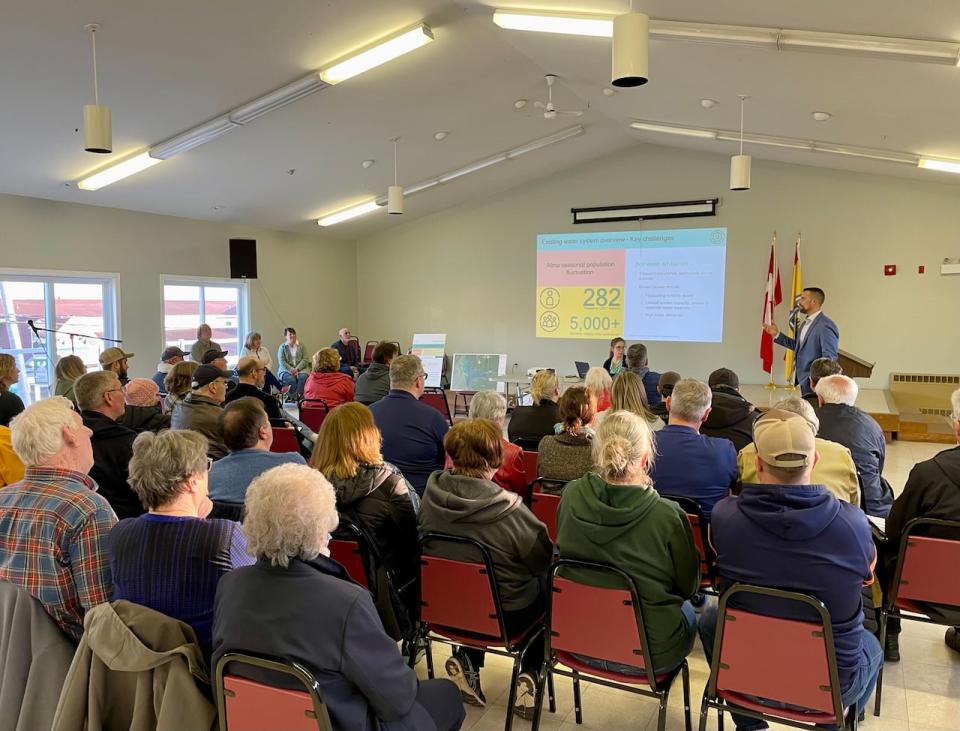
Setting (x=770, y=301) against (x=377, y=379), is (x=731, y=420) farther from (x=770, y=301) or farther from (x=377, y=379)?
(x=770, y=301)

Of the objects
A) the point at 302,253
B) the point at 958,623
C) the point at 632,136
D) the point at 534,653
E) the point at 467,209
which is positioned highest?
the point at 632,136

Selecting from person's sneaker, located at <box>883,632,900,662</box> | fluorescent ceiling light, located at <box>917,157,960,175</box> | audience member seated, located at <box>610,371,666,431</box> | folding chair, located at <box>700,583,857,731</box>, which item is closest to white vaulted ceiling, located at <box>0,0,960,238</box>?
fluorescent ceiling light, located at <box>917,157,960,175</box>

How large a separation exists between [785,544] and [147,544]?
1790 millimetres

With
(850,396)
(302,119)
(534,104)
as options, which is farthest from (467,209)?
(850,396)

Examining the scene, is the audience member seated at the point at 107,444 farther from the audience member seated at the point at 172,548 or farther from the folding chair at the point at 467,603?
the folding chair at the point at 467,603

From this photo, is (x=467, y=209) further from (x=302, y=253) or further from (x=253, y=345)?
(x=253, y=345)

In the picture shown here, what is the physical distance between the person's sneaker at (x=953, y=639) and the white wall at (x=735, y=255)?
642 cm

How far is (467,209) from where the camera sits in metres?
11.3

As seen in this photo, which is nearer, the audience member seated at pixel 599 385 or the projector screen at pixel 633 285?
the audience member seated at pixel 599 385

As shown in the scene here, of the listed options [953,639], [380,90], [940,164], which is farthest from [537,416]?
[940,164]

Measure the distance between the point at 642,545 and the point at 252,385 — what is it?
342 centimetres

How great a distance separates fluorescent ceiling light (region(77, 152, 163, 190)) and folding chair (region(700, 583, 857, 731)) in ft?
22.6

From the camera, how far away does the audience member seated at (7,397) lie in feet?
13.3

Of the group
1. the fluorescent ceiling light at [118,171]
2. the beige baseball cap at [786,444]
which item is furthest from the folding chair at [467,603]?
the fluorescent ceiling light at [118,171]
